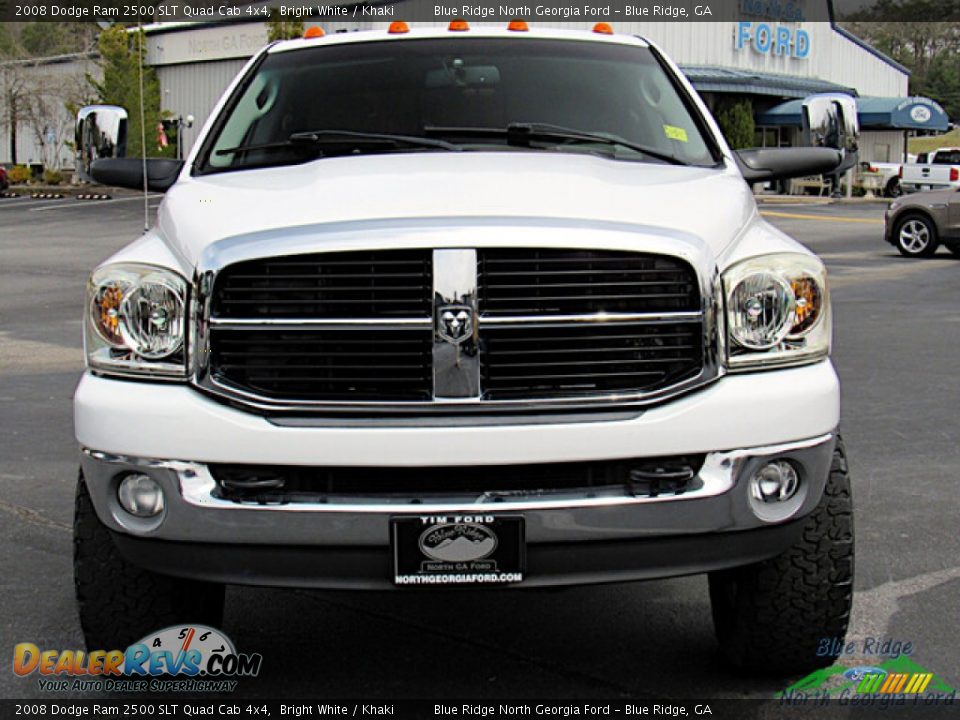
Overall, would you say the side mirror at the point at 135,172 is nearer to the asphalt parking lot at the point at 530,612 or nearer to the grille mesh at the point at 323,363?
the asphalt parking lot at the point at 530,612

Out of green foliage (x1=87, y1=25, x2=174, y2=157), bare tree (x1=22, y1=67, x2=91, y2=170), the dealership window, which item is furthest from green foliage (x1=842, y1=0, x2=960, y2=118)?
green foliage (x1=87, y1=25, x2=174, y2=157)

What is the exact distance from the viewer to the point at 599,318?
11.2 ft

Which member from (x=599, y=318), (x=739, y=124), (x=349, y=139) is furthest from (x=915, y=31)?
(x=599, y=318)

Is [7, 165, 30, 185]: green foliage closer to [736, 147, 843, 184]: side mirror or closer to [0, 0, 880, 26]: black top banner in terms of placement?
[0, 0, 880, 26]: black top banner

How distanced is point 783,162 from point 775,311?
1.67m

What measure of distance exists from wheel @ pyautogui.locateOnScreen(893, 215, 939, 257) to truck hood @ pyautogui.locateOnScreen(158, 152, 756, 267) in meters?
17.2

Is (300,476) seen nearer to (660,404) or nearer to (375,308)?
(375,308)

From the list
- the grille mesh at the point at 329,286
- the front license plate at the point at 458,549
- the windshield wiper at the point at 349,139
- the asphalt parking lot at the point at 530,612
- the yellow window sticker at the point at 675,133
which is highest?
the yellow window sticker at the point at 675,133

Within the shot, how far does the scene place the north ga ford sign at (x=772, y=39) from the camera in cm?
5034

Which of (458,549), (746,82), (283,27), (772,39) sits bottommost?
(458,549)

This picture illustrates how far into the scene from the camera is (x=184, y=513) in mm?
3342

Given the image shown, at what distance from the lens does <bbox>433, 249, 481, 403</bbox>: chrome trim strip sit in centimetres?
332

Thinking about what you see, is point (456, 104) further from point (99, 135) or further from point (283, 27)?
point (283, 27)

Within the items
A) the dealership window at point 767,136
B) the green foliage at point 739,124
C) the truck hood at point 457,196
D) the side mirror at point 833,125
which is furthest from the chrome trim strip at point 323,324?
the dealership window at point 767,136
